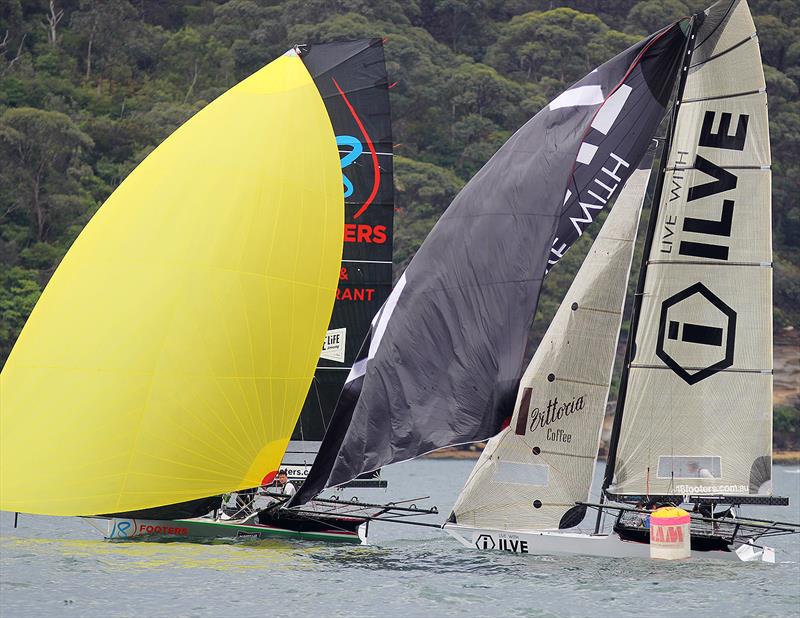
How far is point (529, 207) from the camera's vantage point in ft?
45.1

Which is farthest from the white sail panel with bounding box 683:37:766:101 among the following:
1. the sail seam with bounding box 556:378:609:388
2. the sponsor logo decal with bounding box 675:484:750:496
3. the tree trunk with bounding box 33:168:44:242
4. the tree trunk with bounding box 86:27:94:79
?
the tree trunk with bounding box 86:27:94:79

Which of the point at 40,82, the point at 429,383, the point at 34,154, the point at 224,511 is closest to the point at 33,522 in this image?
the point at 224,511

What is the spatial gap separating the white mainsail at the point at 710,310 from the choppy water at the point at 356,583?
1107 millimetres

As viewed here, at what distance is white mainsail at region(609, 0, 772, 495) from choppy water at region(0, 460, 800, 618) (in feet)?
3.63

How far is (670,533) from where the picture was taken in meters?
13.8

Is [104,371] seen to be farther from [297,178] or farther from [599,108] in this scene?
[599,108]

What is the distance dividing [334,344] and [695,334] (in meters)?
4.44

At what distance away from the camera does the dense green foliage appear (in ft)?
153

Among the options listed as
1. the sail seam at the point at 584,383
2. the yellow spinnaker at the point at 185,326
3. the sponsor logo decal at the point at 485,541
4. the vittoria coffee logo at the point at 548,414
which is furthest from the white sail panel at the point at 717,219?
the yellow spinnaker at the point at 185,326

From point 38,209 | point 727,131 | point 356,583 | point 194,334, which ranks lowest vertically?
point 356,583

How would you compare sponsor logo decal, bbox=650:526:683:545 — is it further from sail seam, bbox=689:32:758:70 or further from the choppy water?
sail seam, bbox=689:32:758:70

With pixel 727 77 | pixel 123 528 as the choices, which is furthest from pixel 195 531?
pixel 727 77

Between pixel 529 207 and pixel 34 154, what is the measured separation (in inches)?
1398

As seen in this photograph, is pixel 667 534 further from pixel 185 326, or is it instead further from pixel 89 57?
pixel 89 57
